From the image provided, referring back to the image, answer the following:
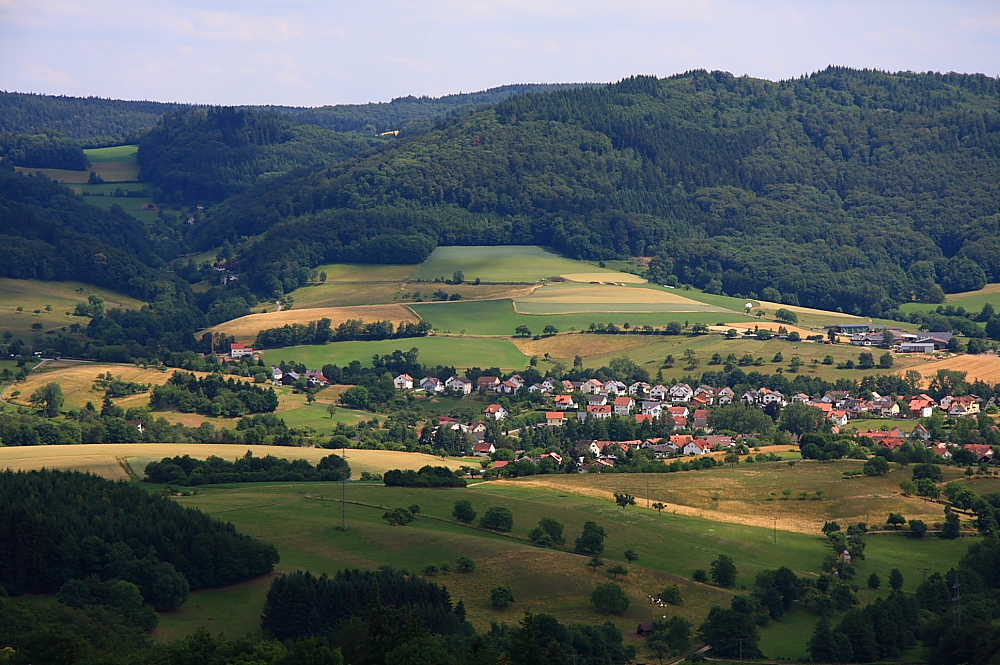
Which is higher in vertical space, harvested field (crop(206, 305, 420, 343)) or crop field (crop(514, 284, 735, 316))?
crop field (crop(514, 284, 735, 316))

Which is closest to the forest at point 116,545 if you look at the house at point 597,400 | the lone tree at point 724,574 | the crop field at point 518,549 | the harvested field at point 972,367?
the crop field at point 518,549

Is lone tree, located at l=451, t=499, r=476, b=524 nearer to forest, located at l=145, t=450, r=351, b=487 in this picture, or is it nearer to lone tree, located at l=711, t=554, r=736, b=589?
forest, located at l=145, t=450, r=351, b=487

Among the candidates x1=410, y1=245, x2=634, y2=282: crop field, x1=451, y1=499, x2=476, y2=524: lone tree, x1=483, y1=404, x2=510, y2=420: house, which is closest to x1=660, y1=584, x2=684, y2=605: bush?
x1=451, y1=499, x2=476, y2=524: lone tree

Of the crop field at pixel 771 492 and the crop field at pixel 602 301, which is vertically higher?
the crop field at pixel 602 301

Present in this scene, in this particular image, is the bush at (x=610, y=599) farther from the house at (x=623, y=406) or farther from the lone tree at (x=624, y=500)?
the house at (x=623, y=406)

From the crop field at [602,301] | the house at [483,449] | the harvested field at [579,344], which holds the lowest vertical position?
the house at [483,449]

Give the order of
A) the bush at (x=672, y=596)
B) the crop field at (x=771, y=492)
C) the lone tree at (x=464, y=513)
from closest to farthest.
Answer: the bush at (x=672, y=596) → the lone tree at (x=464, y=513) → the crop field at (x=771, y=492)

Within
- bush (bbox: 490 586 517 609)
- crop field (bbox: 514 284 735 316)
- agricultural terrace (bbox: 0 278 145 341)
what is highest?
crop field (bbox: 514 284 735 316)
